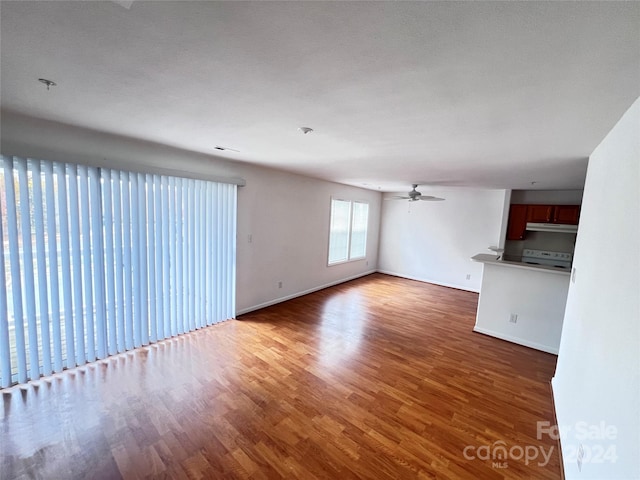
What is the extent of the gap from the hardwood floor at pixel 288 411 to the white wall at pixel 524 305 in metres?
0.21

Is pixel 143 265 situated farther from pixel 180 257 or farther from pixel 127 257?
pixel 180 257

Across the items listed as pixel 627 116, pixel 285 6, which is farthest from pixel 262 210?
pixel 627 116

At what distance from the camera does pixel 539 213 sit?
16.1 feet

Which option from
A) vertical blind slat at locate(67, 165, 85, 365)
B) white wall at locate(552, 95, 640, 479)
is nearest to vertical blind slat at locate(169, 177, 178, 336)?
vertical blind slat at locate(67, 165, 85, 365)

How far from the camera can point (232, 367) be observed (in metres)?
2.73

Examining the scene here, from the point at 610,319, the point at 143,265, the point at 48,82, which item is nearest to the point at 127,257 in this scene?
the point at 143,265

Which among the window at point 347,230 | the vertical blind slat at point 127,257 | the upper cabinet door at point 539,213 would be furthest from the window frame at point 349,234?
the vertical blind slat at point 127,257

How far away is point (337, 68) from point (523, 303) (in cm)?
395

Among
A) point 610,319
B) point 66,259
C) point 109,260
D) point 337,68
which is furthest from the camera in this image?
point 109,260

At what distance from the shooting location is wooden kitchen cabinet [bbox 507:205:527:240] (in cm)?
511

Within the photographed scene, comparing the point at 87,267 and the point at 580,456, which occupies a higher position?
the point at 87,267

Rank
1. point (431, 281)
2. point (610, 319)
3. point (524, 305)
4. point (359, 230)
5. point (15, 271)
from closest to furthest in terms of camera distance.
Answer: point (610, 319)
point (15, 271)
point (524, 305)
point (431, 281)
point (359, 230)

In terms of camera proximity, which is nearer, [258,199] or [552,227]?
[258,199]

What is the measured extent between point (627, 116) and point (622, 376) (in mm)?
1309
